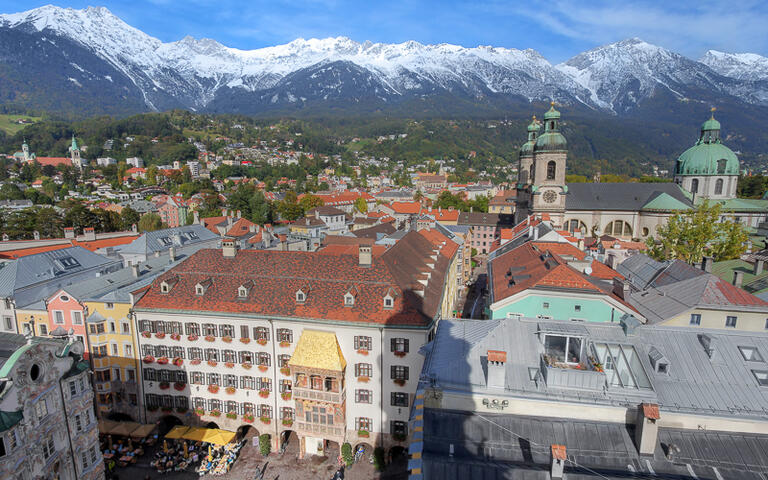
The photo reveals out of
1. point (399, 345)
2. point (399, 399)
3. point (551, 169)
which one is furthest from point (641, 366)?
point (551, 169)

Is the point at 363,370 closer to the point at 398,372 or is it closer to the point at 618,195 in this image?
the point at 398,372

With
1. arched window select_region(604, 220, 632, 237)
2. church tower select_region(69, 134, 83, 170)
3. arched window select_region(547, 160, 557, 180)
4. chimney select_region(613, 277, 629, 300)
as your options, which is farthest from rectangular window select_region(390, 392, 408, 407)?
church tower select_region(69, 134, 83, 170)

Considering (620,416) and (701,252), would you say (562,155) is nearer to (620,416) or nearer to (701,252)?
(701,252)

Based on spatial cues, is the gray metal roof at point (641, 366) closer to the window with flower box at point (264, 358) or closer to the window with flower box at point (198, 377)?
the window with flower box at point (264, 358)

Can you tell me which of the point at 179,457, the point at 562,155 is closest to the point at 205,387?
the point at 179,457

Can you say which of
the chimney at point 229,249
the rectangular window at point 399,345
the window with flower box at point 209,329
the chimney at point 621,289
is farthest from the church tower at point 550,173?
the window with flower box at point 209,329

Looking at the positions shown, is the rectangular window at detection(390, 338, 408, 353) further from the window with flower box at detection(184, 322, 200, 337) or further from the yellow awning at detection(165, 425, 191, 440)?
the yellow awning at detection(165, 425, 191, 440)

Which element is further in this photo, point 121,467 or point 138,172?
point 138,172
